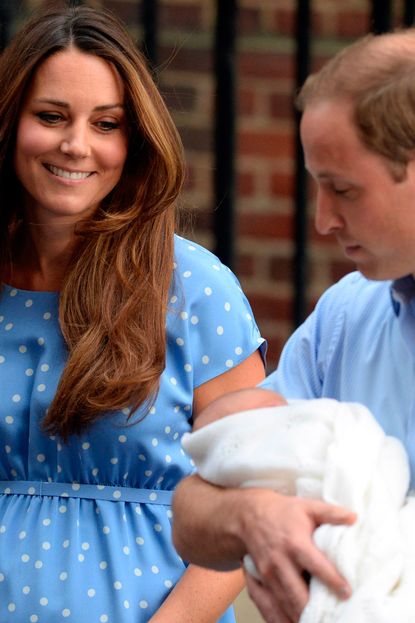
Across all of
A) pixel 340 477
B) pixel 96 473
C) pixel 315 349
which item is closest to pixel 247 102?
pixel 96 473

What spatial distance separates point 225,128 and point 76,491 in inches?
53.8

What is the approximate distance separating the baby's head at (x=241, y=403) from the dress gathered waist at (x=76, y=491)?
32.2 inches

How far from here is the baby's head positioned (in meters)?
2.19

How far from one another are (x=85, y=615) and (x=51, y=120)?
3.43ft

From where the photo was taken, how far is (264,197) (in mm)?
4176

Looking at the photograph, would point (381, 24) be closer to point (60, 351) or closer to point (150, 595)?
point (60, 351)

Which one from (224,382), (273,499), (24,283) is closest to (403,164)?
(273,499)

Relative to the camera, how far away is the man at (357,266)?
198cm

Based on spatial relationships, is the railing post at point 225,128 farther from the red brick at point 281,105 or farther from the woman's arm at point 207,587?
the woman's arm at point 207,587

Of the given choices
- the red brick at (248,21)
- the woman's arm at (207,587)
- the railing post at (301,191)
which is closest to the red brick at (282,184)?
the railing post at (301,191)

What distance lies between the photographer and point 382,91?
6.51ft

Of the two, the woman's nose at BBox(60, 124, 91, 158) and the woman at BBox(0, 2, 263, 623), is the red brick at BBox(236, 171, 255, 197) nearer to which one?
the woman at BBox(0, 2, 263, 623)

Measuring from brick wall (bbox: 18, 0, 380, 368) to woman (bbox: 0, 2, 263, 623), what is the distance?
37.4 inches

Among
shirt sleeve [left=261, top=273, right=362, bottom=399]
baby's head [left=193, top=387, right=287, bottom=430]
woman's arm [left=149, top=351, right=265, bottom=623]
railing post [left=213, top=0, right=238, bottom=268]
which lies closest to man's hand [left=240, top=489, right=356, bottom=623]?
baby's head [left=193, top=387, right=287, bottom=430]
